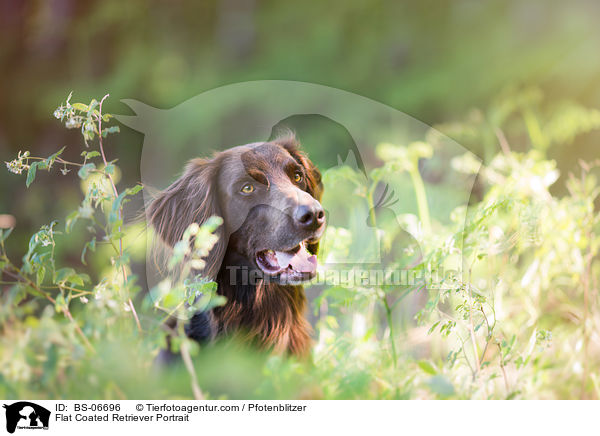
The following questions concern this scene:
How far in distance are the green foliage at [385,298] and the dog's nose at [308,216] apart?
0.23 m

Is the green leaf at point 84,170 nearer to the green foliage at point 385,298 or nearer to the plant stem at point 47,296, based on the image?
the green foliage at point 385,298

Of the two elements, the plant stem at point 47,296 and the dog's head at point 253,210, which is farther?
the dog's head at point 253,210


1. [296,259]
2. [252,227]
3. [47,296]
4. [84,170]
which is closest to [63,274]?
[47,296]

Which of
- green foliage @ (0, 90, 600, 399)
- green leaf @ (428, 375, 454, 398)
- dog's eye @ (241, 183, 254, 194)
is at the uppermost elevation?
dog's eye @ (241, 183, 254, 194)

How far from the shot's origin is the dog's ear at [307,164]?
157 centimetres

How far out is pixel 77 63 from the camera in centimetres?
173

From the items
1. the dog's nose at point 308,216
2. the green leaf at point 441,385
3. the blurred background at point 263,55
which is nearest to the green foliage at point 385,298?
the green leaf at point 441,385

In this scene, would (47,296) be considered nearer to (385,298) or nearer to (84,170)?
(84,170)

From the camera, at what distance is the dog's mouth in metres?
1.45
